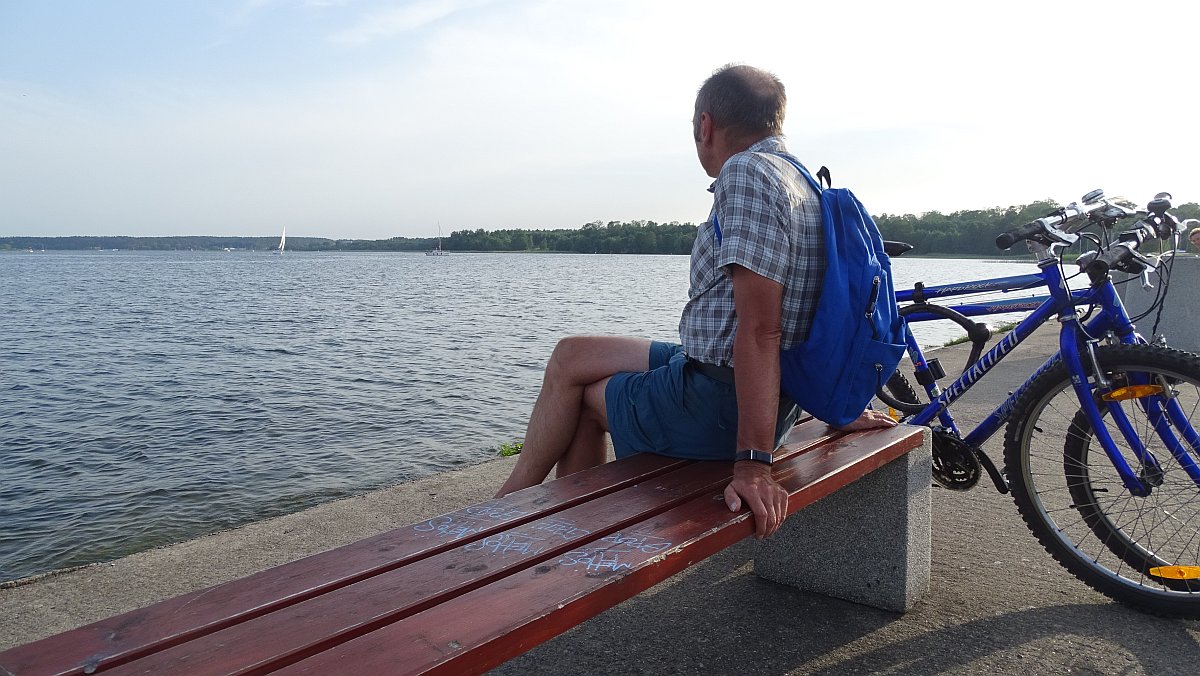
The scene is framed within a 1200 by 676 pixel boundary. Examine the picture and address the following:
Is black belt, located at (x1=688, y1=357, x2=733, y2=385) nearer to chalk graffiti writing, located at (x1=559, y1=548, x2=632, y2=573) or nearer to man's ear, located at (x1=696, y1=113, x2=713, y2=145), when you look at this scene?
man's ear, located at (x1=696, y1=113, x2=713, y2=145)

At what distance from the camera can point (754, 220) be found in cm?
234

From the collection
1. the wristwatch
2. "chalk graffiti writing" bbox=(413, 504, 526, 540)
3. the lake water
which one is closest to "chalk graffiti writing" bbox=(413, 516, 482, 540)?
"chalk graffiti writing" bbox=(413, 504, 526, 540)

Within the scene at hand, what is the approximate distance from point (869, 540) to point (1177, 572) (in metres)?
1.04

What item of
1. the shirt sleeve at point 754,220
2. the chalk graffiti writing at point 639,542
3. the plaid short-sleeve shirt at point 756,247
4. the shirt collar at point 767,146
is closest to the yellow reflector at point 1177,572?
the plaid short-sleeve shirt at point 756,247

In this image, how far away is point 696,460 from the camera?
2740 millimetres

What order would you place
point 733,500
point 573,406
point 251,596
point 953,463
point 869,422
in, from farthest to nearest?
1. point 953,463
2. point 869,422
3. point 573,406
4. point 733,500
5. point 251,596

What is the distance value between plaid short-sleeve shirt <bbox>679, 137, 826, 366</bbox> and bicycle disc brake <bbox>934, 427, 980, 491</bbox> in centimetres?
148

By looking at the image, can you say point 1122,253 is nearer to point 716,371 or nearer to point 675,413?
point 716,371

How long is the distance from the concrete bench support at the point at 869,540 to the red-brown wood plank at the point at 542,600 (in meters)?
A: 0.84

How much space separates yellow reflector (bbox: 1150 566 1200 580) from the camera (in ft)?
9.79

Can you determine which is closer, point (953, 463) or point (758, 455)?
point (758, 455)

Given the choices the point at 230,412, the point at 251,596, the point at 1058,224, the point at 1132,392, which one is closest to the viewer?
the point at 251,596

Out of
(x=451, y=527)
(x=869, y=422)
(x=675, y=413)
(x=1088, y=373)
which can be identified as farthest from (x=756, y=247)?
(x=1088, y=373)

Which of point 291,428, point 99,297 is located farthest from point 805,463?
point 99,297
